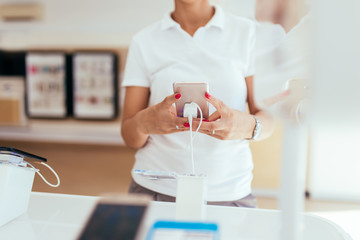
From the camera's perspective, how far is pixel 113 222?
0.50 m

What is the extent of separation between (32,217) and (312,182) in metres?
2.28

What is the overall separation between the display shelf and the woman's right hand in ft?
7.81

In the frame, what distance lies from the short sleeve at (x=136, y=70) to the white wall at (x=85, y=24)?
2206 mm

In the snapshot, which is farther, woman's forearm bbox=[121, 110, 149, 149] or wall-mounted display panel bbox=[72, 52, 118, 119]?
wall-mounted display panel bbox=[72, 52, 118, 119]

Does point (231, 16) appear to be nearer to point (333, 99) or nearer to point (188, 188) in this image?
point (188, 188)

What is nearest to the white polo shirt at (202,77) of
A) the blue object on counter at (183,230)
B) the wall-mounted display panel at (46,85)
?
the blue object on counter at (183,230)

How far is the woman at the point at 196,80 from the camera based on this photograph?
1024 mm

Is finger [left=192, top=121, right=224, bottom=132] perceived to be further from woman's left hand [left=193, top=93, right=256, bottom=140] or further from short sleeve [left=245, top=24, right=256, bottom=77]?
short sleeve [left=245, top=24, right=256, bottom=77]

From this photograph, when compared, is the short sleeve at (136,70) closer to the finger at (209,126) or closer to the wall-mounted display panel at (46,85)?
the finger at (209,126)

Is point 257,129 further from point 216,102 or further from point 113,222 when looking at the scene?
point 113,222

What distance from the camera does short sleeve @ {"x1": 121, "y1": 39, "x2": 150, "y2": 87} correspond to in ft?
3.54

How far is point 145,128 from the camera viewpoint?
3.34 feet

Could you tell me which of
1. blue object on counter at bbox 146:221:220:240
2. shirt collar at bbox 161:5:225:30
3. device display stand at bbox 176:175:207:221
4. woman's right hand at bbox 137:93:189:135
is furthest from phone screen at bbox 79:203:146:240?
shirt collar at bbox 161:5:225:30

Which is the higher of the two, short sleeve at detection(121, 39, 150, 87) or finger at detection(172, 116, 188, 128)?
short sleeve at detection(121, 39, 150, 87)
